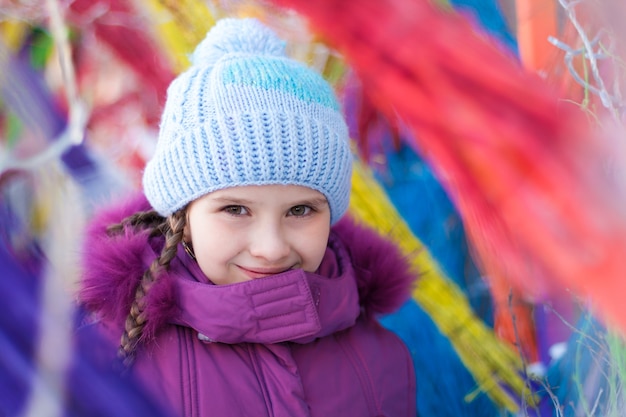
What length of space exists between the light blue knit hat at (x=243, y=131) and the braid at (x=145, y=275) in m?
0.04

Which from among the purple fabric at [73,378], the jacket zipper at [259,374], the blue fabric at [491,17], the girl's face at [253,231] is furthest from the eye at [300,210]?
the blue fabric at [491,17]

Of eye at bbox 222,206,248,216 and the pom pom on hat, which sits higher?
the pom pom on hat

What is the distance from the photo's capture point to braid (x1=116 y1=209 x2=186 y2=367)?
1.17 meters

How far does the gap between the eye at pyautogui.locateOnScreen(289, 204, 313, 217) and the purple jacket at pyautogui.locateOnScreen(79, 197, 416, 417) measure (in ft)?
0.37

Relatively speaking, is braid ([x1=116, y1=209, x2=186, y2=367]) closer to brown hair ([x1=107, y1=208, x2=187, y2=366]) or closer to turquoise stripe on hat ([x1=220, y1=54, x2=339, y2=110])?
brown hair ([x1=107, y1=208, x2=187, y2=366])

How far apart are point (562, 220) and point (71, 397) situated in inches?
33.4

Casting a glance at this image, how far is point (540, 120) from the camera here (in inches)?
47.4

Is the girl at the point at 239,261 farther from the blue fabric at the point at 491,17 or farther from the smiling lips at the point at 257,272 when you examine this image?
the blue fabric at the point at 491,17

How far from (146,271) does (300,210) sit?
0.95 feet

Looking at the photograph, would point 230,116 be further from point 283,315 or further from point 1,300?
point 1,300

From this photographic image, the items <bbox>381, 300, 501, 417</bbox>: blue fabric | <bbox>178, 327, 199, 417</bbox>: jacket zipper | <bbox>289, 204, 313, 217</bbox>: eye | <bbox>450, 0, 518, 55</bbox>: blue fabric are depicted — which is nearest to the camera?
<bbox>178, 327, 199, 417</bbox>: jacket zipper

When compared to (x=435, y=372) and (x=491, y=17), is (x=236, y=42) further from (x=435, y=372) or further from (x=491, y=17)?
(x=435, y=372)

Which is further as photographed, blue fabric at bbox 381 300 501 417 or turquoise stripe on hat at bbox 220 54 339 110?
blue fabric at bbox 381 300 501 417

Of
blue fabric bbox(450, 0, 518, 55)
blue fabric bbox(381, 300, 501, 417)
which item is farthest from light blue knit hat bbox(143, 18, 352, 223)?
blue fabric bbox(381, 300, 501, 417)
